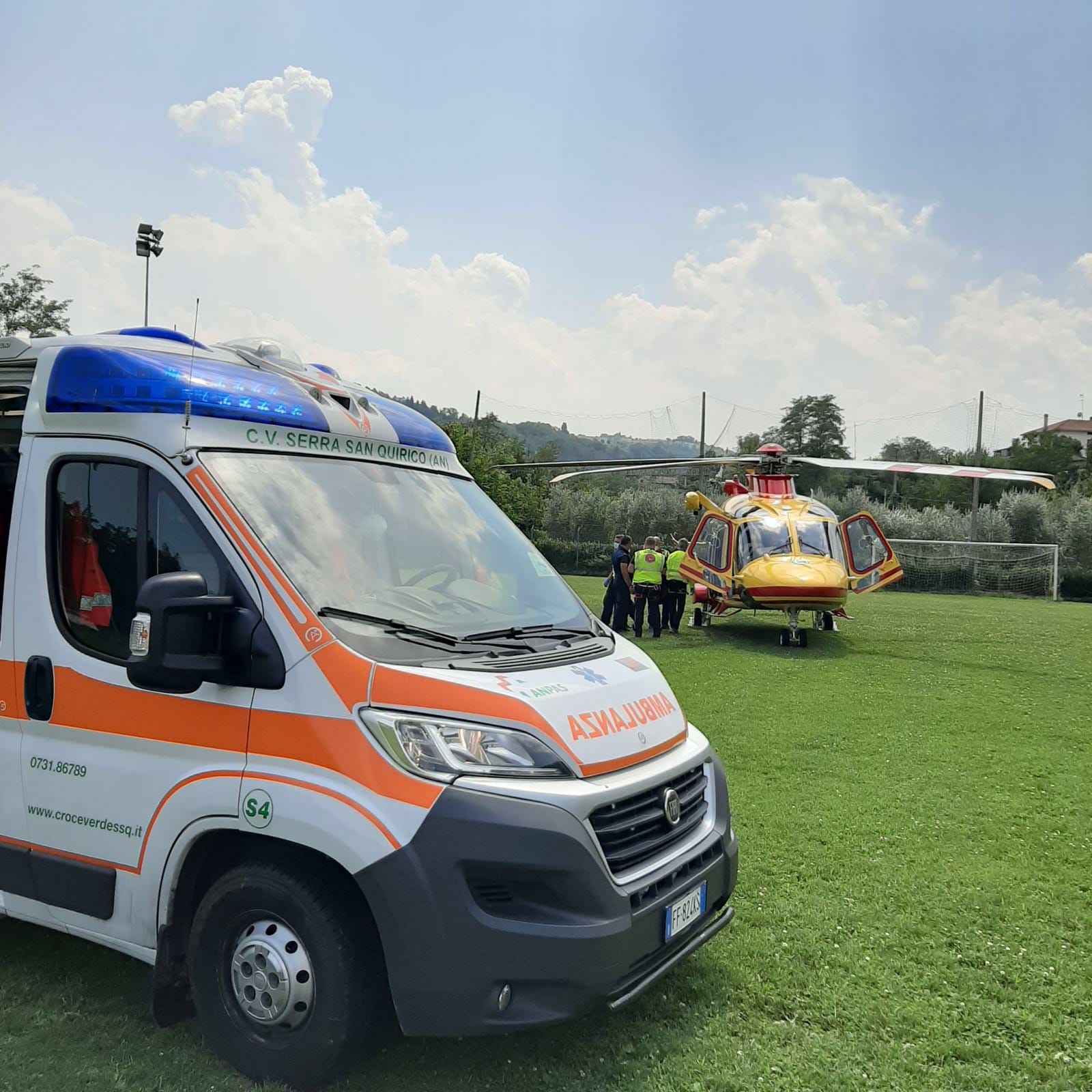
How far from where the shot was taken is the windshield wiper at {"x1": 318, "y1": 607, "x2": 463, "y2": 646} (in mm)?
3385

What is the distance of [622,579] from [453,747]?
50.5 ft

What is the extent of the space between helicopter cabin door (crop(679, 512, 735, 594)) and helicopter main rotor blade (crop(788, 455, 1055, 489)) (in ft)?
6.11

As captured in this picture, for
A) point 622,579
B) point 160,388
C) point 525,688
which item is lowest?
point 622,579

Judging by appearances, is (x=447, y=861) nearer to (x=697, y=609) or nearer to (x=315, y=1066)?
(x=315, y=1066)

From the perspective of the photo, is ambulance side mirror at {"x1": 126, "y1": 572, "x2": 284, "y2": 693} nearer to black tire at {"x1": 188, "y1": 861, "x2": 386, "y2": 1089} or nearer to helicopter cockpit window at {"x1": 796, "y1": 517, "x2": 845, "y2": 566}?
black tire at {"x1": 188, "y1": 861, "x2": 386, "y2": 1089}

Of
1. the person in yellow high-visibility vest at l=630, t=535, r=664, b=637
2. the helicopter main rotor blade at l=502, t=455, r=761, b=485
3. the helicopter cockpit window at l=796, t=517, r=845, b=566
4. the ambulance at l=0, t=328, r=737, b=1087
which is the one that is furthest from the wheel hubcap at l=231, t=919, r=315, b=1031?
the helicopter cockpit window at l=796, t=517, r=845, b=566

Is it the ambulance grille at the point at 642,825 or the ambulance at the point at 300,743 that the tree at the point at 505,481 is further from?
the ambulance grille at the point at 642,825

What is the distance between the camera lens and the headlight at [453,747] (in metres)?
3.11

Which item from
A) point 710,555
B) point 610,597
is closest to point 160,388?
point 710,555

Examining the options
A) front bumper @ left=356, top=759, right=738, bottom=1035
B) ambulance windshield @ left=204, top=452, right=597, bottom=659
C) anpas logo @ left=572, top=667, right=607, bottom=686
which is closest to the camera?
→ front bumper @ left=356, top=759, right=738, bottom=1035

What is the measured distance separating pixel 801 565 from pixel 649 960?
45.9ft

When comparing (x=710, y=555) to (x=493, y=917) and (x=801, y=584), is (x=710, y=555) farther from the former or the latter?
(x=493, y=917)

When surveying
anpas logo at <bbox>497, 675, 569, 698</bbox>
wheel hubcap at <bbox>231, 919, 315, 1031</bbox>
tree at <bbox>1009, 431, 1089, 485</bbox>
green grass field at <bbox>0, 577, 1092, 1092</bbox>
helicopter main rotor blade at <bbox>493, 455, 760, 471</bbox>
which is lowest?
green grass field at <bbox>0, 577, 1092, 1092</bbox>

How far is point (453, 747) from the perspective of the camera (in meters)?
3.13
